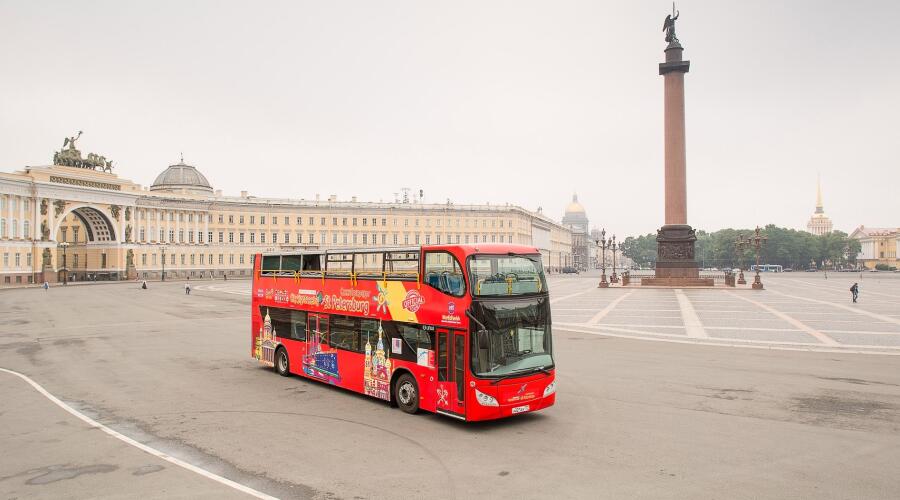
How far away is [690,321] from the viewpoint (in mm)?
28297

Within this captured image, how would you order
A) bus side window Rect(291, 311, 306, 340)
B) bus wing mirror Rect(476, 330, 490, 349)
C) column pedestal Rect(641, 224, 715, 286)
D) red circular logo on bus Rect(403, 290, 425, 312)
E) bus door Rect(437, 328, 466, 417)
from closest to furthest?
1. bus wing mirror Rect(476, 330, 490, 349)
2. bus door Rect(437, 328, 466, 417)
3. red circular logo on bus Rect(403, 290, 425, 312)
4. bus side window Rect(291, 311, 306, 340)
5. column pedestal Rect(641, 224, 715, 286)

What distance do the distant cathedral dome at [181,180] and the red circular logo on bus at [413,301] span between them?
107623 mm

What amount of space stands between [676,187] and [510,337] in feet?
159

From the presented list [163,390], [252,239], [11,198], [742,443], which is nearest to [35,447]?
[163,390]

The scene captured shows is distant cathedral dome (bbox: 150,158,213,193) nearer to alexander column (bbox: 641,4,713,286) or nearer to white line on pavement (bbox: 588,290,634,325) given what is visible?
alexander column (bbox: 641,4,713,286)

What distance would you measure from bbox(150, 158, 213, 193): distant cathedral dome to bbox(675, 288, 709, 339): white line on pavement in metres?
95.4

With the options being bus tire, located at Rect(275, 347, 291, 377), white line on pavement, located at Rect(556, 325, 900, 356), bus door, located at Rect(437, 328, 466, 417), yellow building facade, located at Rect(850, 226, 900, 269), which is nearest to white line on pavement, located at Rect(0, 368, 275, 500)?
bus door, located at Rect(437, 328, 466, 417)

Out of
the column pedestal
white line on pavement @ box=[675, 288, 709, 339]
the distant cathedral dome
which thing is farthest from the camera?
the distant cathedral dome

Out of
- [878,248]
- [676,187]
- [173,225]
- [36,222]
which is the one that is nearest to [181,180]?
[173,225]

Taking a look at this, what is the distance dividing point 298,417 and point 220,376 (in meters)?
5.46

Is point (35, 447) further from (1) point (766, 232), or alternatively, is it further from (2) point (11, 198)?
(1) point (766, 232)

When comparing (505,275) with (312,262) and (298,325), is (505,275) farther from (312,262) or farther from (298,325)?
(298,325)

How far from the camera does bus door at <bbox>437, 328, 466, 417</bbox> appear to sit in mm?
11070

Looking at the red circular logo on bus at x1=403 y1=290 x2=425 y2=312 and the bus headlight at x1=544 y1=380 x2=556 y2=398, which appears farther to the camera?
the red circular logo on bus at x1=403 y1=290 x2=425 y2=312
